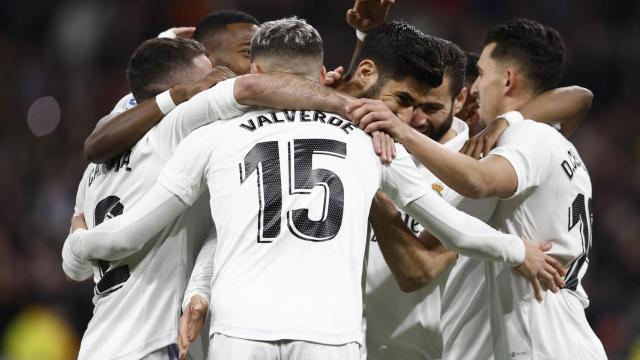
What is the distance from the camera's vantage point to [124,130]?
175 inches

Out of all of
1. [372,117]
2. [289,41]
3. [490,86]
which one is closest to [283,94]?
[289,41]

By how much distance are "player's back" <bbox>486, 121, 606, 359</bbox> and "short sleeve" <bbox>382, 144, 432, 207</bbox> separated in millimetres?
581

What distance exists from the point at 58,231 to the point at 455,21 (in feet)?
19.9

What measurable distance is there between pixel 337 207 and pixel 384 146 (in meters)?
0.36

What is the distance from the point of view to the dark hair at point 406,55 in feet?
14.6

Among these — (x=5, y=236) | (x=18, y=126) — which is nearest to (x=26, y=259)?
(x=5, y=236)

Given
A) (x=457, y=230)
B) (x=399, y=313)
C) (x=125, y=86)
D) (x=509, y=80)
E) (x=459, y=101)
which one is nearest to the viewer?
(x=457, y=230)

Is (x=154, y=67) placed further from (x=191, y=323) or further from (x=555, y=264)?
(x=555, y=264)

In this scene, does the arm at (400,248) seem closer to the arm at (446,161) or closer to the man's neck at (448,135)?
the arm at (446,161)

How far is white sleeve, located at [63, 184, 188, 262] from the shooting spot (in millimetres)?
4035

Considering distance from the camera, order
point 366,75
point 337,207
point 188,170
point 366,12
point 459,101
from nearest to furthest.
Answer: point 337,207 → point 188,170 → point 366,75 → point 366,12 → point 459,101

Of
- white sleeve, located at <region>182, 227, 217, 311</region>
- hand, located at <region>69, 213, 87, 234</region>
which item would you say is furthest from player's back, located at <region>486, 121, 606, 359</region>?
hand, located at <region>69, 213, 87, 234</region>

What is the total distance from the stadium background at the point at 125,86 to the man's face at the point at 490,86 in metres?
7.20

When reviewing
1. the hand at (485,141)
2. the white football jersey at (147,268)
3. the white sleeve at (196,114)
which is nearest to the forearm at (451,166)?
the hand at (485,141)
